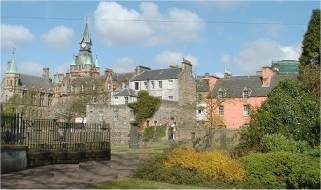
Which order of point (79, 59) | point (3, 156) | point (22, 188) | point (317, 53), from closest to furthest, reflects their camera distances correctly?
1. point (22, 188)
2. point (3, 156)
3. point (317, 53)
4. point (79, 59)

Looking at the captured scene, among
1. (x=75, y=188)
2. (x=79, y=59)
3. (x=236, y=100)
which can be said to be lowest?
(x=75, y=188)

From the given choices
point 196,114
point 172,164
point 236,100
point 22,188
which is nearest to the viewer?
point 22,188

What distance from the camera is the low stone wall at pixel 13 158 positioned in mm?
15655

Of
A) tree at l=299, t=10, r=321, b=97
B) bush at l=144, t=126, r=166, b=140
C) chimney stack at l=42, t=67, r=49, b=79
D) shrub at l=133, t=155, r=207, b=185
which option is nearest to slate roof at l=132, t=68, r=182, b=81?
bush at l=144, t=126, r=166, b=140

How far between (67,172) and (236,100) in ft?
186

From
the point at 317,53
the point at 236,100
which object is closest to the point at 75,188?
the point at 317,53

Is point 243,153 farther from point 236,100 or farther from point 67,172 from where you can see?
point 236,100

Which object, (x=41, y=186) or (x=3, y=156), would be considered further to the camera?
(x=3, y=156)

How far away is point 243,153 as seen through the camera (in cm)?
2125

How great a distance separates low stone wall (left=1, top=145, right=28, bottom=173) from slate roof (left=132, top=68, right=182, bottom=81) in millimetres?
60396

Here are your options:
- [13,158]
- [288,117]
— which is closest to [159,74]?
[288,117]

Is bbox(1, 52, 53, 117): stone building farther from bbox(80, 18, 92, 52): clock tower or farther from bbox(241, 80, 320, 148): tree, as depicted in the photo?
bbox(241, 80, 320, 148): tree

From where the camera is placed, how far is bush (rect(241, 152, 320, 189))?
16.2 m

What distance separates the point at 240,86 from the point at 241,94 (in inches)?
73.0
